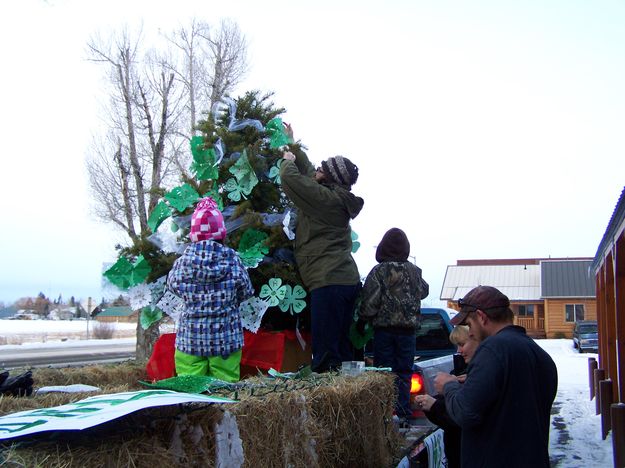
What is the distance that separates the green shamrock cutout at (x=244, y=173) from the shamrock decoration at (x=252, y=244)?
347mm

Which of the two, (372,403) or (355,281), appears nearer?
(372,403)

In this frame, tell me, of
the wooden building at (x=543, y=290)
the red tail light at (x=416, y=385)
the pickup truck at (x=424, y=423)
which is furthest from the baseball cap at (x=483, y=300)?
the wooden building at (x=543, y=290)

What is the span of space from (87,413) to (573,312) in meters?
54.0

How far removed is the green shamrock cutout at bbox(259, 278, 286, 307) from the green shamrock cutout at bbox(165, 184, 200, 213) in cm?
96

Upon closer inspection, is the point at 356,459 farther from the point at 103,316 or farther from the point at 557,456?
the point at 103,316

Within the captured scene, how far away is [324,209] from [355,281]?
1.83 ft

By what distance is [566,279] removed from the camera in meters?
52.4

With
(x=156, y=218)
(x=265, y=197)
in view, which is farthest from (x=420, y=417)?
(x=156, y=218)

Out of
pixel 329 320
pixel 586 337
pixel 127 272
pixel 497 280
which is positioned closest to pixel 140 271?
pixel 127 272

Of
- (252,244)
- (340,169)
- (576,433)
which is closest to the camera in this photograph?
(340,169)

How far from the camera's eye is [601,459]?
8.26 m

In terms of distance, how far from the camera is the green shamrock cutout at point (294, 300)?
193 inches

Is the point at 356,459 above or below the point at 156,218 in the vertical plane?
below

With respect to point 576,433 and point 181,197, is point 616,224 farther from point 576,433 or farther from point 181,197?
point 181,197
